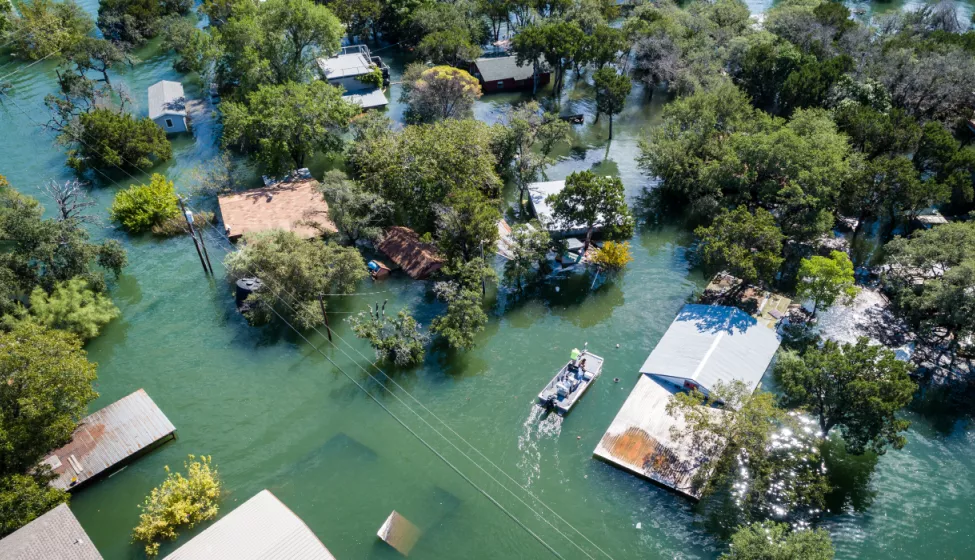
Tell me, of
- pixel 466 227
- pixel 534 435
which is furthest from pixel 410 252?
pixel 534 435

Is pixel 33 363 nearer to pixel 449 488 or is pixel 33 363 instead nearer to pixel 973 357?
pixel 449 488

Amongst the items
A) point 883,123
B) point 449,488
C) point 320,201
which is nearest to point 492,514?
point 449,488

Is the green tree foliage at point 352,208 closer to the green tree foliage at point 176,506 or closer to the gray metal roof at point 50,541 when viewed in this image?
the green tree foliage at point 176,506

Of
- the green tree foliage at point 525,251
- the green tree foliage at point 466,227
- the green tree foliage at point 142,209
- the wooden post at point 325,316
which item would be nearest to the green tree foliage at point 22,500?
the wooden post at point 325,316

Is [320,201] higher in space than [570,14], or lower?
lower

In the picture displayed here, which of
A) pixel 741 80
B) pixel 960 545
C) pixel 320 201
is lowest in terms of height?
pixel 960 545

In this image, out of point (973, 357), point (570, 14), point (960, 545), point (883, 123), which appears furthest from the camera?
point (570, 14)
